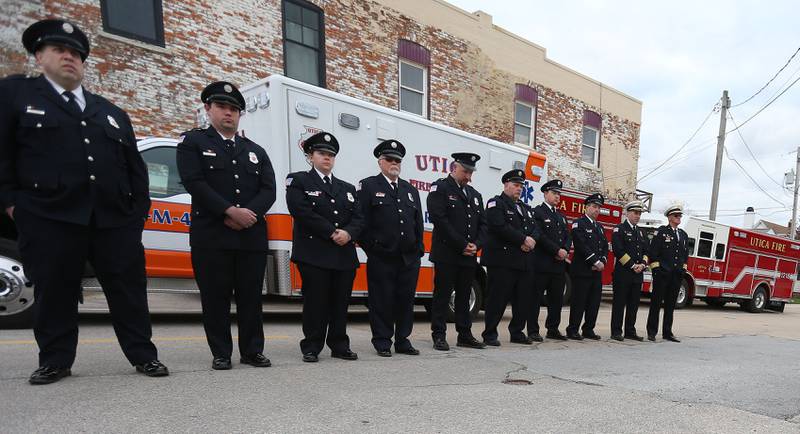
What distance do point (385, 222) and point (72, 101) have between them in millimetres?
2520

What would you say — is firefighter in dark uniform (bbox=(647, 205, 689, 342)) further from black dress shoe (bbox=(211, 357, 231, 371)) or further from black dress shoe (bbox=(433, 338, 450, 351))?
black dress shoe (bbox=(211, 357, 231, 371))

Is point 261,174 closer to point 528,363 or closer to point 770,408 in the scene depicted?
point 528,363

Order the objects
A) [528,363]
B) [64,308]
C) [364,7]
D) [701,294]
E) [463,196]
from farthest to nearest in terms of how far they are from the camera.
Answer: [701,294] → [364,7] → [463,196] → [528,363] → [64,308]

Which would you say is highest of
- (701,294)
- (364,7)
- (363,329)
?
(364,7)

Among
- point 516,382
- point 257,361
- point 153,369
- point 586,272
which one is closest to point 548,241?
point 586,272

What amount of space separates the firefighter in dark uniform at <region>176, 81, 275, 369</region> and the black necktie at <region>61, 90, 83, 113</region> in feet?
2.24

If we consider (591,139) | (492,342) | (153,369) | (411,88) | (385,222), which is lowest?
(492,342)

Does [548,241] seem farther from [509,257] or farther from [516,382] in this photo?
[516,382]

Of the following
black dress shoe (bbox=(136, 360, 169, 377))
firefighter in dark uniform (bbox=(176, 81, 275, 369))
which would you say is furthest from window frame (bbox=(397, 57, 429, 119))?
black dress shoe (bbox=(136, 360, 169, 377))

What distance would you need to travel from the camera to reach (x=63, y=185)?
2.90 m

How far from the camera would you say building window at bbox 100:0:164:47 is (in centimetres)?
888

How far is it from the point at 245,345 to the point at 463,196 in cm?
261

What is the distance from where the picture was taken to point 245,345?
3820 millimetres

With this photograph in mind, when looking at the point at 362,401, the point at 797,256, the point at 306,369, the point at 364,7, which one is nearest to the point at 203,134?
the point at 306,369
